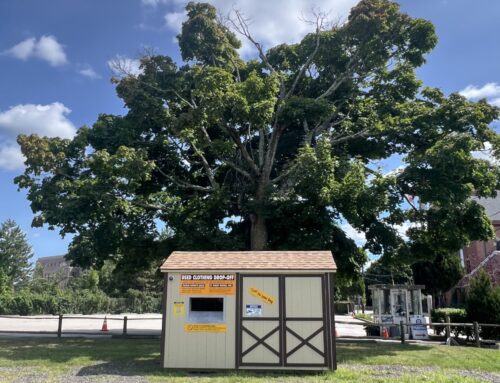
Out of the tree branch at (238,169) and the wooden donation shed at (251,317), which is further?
the tree branch at (238,169)

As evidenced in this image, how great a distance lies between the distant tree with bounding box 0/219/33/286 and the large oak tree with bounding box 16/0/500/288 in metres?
64.4

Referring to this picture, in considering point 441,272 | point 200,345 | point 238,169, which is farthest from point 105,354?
point 441,272

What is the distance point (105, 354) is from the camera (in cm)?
1538

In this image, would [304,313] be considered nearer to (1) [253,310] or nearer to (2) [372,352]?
(1) [253,310]

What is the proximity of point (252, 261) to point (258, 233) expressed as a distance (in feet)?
26.1

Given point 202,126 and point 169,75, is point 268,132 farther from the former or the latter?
point 169,75

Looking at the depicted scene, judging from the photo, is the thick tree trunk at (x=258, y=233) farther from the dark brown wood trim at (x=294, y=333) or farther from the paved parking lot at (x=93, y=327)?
the dark brown wood trim at (x=294, y=333)

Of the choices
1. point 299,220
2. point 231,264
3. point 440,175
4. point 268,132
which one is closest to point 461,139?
point 440,175

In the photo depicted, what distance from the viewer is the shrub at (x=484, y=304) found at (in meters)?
20.1

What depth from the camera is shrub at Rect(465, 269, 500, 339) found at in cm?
2014

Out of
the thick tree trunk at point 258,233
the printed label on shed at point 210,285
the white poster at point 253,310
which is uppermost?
the thick tree trunk at point 258,233

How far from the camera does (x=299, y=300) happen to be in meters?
12.3

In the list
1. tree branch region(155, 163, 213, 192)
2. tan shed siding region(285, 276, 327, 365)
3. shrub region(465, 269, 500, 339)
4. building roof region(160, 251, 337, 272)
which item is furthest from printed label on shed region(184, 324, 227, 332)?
shrub region(465, 269, 500, 339)

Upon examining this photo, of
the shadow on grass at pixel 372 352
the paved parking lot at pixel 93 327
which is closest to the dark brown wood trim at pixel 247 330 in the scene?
the shadow on grass at pixel 372 352
